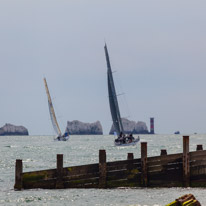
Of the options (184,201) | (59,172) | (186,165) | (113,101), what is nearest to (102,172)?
(59,172)

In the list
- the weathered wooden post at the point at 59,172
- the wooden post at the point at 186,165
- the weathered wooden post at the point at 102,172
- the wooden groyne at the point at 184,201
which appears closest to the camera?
the wooden groyne at the point at 184,201

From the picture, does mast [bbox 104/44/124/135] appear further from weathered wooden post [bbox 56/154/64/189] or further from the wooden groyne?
the wooden groyne

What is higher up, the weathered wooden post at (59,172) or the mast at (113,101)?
the mast at (113,101)

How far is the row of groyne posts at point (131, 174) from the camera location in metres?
25.9

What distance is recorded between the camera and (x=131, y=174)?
2678 centimetres

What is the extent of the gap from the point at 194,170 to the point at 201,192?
1413 millimetres

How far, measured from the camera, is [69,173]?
1025 inches

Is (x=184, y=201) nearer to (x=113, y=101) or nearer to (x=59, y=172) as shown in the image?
(x=59, y=172)

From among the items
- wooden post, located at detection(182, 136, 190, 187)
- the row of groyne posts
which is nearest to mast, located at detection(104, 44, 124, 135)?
the row of groyne posts

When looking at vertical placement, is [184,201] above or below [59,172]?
below

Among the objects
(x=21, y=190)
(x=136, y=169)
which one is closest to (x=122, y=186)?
(x=136, y=169)

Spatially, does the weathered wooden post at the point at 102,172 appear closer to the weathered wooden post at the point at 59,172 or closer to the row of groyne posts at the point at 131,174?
the row of groyne posts at the point at 131,174

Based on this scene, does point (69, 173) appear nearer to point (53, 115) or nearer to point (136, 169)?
point (136, 169)

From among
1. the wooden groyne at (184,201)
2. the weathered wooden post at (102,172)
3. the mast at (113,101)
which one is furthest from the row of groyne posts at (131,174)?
the mast at (113,101)
